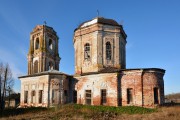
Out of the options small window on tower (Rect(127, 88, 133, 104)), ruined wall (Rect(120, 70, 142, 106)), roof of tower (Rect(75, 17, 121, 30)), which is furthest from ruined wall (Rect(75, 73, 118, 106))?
roof of tower (Rect(75, 17, 121, 30))

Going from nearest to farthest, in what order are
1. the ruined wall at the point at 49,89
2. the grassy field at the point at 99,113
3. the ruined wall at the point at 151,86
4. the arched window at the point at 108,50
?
the grassy field at the point at 99,113 < the ruined wall at the point at 151,86 < the ruined wall at the point at 49,89 < the arched window at the point at 108,50

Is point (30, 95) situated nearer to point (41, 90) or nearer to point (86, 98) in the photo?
point (41, 90)

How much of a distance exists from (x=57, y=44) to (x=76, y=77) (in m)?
11.3

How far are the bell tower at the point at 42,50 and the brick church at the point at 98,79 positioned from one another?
236 inches

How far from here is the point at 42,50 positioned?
93.9ft

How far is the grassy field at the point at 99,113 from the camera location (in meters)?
14.5

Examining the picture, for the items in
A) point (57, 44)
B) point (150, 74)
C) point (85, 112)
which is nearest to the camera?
point (85, 112)

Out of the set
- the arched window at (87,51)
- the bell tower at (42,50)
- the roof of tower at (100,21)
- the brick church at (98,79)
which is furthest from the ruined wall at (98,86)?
the bell tower at (42,50)

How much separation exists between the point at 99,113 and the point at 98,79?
475cm

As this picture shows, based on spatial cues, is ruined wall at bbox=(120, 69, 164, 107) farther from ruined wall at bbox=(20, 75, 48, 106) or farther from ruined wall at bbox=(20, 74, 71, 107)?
ruined wall at bbox=(20, 75, 48, 106)

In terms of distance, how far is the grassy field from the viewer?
1452 centimetres

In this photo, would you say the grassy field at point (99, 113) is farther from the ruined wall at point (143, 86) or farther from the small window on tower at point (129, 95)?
the small window on tower at point (129, 95)

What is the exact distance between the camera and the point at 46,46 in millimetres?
29547

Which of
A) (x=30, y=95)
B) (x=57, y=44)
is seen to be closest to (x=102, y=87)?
(x=30, y=95)
